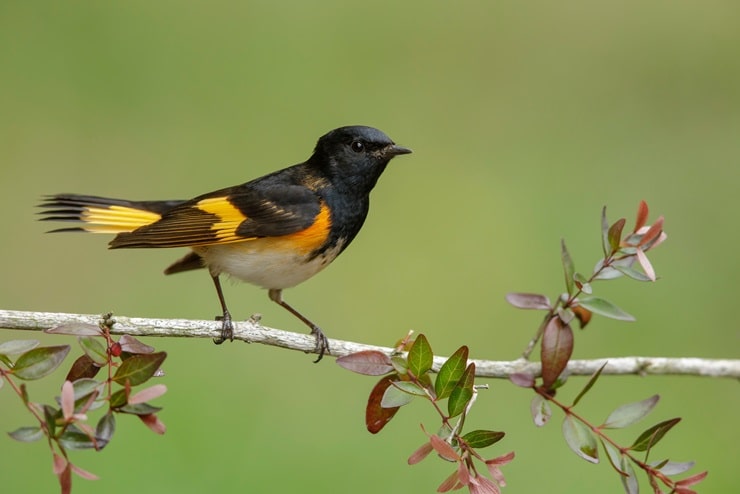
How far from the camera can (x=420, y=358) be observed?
2.47 meters

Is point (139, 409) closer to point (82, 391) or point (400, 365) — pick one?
point (82, 391)

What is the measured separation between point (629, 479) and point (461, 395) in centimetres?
48

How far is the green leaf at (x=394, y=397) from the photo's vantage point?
94.8 inches

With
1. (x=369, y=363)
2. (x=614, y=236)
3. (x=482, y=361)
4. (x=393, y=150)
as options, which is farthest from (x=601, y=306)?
(x=393, y=150)

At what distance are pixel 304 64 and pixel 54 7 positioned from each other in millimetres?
2250

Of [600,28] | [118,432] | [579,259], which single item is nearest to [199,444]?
[118,432]

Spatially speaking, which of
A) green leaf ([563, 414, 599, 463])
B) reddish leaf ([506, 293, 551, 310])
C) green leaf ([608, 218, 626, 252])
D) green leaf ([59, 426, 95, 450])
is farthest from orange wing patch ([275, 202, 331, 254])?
green leaf ([59, 426, 95, 450])

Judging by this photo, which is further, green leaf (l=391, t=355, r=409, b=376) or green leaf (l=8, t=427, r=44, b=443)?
green leaf (l=391, t=355, r=409, b=376)

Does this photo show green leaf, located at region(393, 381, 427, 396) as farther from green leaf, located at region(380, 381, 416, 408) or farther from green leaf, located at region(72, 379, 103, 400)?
green leaf, located at region(72, 379, 103, 400)

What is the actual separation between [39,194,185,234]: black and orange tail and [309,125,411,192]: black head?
715 mm

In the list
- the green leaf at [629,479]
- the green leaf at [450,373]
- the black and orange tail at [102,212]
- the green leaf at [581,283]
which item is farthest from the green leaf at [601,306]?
the black and orange tail at [102,212]

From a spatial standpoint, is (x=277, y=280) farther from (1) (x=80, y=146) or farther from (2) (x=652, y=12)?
(2) (x=652, y=12)

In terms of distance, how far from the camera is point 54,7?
28.7 ft

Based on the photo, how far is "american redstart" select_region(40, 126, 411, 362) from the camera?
3641 mm
